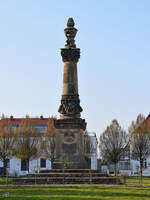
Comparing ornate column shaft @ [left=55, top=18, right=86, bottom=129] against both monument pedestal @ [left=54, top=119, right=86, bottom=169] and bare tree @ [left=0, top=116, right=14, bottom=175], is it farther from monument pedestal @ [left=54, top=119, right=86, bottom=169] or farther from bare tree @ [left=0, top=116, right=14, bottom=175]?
bare tree @ [left=0, top=116, right=14, bottom=175]

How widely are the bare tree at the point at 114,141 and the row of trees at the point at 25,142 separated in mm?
9889

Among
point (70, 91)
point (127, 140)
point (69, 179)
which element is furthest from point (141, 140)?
point (69, 179)

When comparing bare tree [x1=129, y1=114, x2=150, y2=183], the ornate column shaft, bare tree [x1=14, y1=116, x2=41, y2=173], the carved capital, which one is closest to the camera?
the ornate column shaft

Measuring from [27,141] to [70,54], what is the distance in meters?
27.9

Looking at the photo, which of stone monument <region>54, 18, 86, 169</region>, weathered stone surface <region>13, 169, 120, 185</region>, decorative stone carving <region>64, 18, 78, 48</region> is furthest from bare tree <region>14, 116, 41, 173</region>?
weathered stone surface <region>13, 169, 120, 185</region>

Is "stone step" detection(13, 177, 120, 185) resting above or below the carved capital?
below

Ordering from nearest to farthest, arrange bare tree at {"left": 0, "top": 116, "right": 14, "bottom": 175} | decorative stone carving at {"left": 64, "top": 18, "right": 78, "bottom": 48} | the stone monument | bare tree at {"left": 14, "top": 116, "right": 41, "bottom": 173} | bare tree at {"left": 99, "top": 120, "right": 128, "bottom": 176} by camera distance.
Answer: the stone monument, decorative stone carving at {"left": 64, "top": 18, "right": 78, "bottom": 48}, bare tree at {"left": 0, "top": 116, "right": 14, "bottom": 175}, bare tree at {"left": 14, "top": 116, "right": 41, "bottom": 173}, bare tree at {"left": 99, "top": 120, "right": 128, "bottom": 176}

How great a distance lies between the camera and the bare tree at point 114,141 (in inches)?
2544

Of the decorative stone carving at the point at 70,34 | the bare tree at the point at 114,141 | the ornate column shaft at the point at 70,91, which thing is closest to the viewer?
the ornate column shaft at the point at 70,91

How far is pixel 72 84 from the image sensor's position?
3334 cm

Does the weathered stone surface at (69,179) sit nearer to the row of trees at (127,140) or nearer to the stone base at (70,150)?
the stone base at (70,150)

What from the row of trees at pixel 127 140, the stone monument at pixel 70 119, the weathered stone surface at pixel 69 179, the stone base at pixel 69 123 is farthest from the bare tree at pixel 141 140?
the weathered stone surface at pixel 69 179

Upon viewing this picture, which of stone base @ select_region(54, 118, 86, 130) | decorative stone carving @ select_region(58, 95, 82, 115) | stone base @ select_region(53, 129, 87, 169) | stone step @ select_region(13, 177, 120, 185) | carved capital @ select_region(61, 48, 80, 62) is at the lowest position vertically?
stone step @ select_region(13, 177, 120, 185)

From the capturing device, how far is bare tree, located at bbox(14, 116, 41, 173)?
191ft
